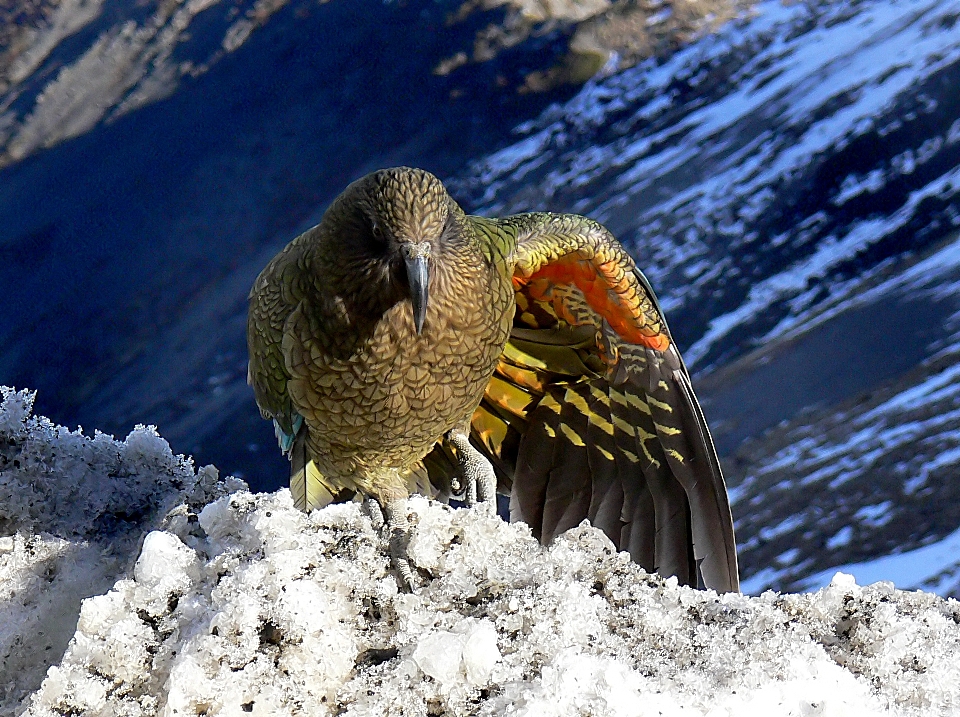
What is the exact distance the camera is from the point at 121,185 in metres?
1.50

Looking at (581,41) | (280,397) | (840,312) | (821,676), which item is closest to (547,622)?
(821,676)

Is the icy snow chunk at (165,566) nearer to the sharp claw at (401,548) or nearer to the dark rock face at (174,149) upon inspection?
the sharp claw at (401,548)

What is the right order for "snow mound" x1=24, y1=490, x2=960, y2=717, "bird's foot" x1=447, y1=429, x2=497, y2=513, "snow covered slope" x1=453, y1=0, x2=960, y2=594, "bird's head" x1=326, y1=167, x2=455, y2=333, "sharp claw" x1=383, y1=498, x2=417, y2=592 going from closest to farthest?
"snow mound" x1=24, y1=490, x2=960, y2=717 → "sharp claw" x1=383, y1=498, x2=417, y2=592 → "bird's head" x1=326, y1=167, x2=455, y2=333 → "bird's foot" x1=447, y1=429, x2=497, y2=513 → "snow covered slope" x1=453, y1=0, x2=960, y2=594

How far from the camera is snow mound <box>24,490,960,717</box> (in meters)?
0.46

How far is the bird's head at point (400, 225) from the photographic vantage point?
688 mm

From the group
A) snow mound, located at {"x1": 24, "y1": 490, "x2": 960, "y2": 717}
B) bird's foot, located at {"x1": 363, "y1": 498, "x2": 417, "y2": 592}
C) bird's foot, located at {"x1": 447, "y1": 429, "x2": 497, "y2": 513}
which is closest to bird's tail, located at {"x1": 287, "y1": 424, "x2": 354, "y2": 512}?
bird's foot, located at {"x1": 447, "y1": 429, "x2": 497, "y2": 513}

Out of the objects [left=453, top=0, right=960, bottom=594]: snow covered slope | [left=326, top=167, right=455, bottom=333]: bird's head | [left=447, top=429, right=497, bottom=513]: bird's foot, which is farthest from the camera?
→ [left=453, top=0, right=960, bottom=594]: snow covered slope

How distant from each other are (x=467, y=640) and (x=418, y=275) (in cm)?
33

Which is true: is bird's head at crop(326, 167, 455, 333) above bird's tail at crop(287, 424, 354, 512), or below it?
above

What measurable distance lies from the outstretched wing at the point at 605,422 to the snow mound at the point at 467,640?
1.38 feet

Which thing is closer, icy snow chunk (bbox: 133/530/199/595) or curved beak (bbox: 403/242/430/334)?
icy snow chunk (bbox: 133/530/199/595)

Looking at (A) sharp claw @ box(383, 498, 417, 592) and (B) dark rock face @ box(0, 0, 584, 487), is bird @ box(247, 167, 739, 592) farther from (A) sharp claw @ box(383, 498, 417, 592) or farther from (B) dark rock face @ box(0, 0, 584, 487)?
(B) dark rock face @ box(0, 0, 584, 487)

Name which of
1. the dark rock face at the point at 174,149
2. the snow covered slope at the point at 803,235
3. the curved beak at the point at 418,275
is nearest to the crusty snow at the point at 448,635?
the curved beak at the point at 418,275

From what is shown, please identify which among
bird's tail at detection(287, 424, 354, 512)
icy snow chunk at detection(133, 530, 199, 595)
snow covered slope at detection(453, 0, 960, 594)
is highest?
icy snow chunk at detection(133, 530, 199, 595)
